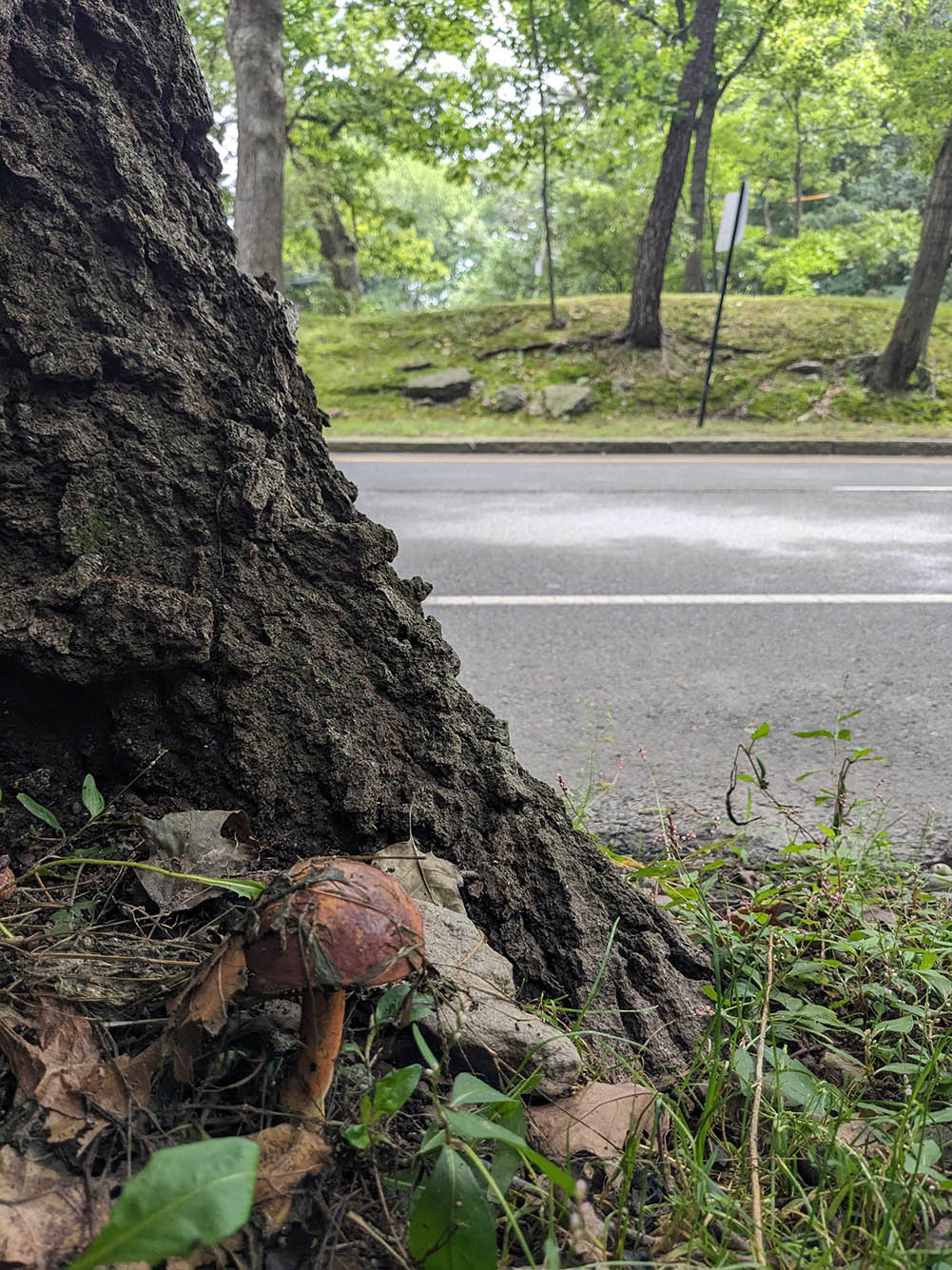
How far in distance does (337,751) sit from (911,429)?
47.7ft

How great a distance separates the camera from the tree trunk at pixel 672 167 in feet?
48.0

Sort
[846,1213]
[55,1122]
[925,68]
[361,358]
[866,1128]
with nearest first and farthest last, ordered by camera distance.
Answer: [55,1122]
[846,1213]
[866,1128]
[925,68]
[361,358]

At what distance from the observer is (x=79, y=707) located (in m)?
1.50

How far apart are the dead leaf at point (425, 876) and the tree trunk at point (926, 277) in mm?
15302

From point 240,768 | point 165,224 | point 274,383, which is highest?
point 165,224

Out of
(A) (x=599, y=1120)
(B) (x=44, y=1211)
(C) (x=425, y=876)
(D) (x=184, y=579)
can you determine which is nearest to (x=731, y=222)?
(D) (x=184, y=579)

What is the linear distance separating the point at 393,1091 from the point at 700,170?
75.8 ft

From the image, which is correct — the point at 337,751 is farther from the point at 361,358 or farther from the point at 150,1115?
the point at 361,358

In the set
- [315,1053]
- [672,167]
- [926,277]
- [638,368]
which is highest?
[672,167]

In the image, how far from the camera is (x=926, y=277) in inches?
551

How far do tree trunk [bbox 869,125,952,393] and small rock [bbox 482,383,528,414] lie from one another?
5.97m

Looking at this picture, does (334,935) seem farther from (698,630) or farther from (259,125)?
(259,125)

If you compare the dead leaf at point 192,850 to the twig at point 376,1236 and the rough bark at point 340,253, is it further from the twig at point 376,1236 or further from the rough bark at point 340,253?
the rough bark at point 340,253

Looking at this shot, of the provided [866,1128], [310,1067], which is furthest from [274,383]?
[866,1128]
